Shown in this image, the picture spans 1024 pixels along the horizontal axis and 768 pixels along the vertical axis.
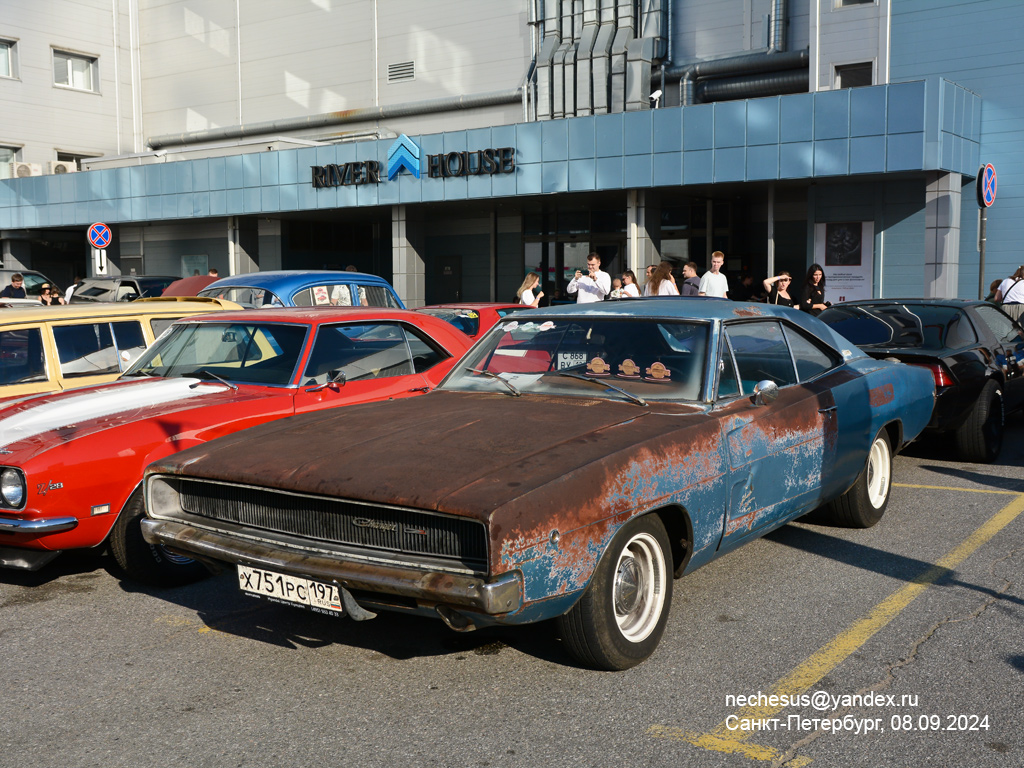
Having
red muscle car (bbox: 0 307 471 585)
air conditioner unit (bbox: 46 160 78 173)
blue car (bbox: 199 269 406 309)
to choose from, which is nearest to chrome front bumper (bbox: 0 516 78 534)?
red muscle car (bbox: 0 307 471 585)

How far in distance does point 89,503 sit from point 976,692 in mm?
4104

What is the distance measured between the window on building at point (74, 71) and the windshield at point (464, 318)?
32.5 m

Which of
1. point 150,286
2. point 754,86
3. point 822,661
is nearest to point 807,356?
point 822,661

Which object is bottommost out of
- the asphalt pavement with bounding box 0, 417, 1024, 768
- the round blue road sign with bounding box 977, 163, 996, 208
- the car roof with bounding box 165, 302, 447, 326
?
the asphalt pavement with bounding box 0, 417, 1024, 768

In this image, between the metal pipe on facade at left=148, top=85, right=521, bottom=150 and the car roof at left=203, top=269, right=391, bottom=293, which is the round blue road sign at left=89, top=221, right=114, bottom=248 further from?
the metal pipe on facade at left=148, top=85, right=521, bottom=150

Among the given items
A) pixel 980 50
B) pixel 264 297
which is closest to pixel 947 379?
pixel 264 297

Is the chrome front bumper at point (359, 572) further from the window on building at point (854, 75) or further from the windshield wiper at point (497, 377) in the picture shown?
the window on building at point (854, 75)

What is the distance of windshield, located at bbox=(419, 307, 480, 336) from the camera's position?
1096 centimetres

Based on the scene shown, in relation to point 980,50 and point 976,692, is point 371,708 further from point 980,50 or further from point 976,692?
point 980,50

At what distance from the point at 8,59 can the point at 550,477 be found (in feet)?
128

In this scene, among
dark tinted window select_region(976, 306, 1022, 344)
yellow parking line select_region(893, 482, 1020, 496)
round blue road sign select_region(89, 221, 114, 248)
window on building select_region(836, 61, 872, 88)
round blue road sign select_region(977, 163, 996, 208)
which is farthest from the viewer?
round blue road sign select_region(89, 221, 114, 248)

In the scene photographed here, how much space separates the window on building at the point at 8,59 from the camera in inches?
1396

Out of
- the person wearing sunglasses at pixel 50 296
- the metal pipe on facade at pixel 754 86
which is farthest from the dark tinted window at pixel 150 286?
the metal pipe on facade at pixel 754 86

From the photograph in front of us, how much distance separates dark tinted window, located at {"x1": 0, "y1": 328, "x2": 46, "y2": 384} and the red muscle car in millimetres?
740
